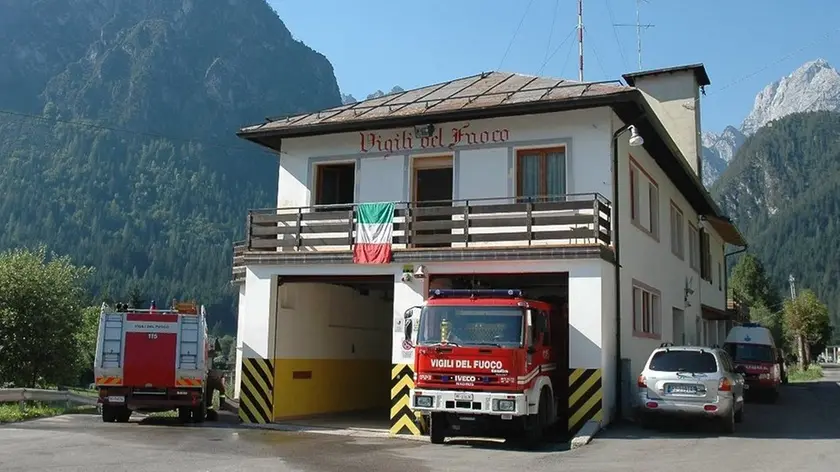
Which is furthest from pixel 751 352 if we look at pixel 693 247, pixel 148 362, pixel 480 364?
pixel 148 362

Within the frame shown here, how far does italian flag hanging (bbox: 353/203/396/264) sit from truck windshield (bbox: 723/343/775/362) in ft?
52.3

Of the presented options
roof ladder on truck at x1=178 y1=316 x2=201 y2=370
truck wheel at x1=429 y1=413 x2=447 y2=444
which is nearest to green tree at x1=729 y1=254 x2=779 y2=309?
roof ladder on truck at x1=178 y1=316 x2=201 y2=370

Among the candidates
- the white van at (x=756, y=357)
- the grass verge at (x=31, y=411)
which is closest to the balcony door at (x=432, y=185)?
the grass verge at (x=31, y=411)

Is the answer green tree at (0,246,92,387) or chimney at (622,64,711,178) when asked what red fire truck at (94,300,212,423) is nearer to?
green tree at (0,246,92,387)

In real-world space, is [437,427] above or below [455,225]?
below

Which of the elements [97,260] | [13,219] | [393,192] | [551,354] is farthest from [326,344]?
[13,219]

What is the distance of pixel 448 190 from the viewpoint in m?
19.8

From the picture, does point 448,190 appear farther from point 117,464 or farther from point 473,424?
point 117,464

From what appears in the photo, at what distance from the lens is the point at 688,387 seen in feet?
52.9

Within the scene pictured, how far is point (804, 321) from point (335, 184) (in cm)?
5637

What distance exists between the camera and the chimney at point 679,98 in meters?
32.8

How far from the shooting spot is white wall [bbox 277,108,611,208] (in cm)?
1794

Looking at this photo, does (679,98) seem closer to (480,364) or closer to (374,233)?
(374,233)

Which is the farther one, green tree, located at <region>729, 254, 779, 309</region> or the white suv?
green tree, located at <region>729, 254, 779, 309</region>
